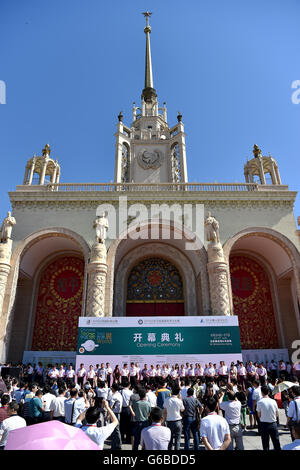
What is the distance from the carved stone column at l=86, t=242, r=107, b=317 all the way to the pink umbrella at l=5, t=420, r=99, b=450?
13.4m

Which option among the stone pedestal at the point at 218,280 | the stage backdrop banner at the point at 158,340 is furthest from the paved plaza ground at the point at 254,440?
the stone pedestal at the point at 218,280

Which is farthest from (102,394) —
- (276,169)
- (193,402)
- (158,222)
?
(276,169)

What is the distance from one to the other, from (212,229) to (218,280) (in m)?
3.02

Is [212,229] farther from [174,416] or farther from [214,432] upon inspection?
[214,432]

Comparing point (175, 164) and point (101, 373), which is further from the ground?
point (175, 164)

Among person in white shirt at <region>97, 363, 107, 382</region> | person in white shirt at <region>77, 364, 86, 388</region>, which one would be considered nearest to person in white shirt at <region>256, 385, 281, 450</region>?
person in white shirt at <region>97, 363, 107, 382</region>

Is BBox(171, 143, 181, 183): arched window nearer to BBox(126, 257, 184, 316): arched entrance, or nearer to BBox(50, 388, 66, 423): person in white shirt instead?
BBox(126, 257, 184, 316): arched entrance

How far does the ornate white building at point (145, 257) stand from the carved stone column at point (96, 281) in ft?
0.18

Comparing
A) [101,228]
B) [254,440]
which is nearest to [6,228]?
[101,228]

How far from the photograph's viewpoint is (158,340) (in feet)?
45.7

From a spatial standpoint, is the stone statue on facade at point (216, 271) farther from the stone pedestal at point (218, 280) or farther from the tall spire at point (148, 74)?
the tall spire at point (148, 74)

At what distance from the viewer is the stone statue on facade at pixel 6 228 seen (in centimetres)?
1734

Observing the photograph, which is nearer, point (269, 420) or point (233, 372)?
point (269, 420)

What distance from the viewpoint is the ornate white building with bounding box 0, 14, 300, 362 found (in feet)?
55.7
